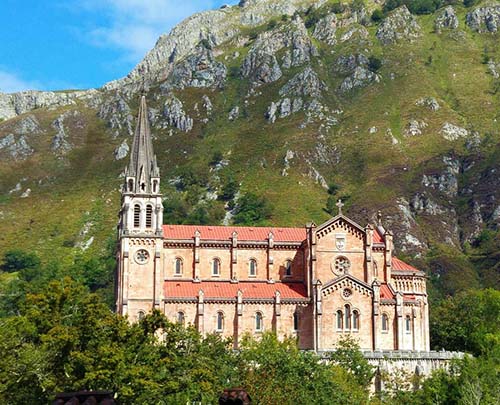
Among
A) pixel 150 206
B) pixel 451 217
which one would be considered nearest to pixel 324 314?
pixel 150 206

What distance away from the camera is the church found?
292ft

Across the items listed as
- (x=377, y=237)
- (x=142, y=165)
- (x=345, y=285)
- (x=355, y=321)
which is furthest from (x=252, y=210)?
(x=355, y=321)

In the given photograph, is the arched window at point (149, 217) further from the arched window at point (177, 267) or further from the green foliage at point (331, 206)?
the green foliage at point (331, 206)

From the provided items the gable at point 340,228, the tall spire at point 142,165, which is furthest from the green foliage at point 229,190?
the gable at point 340,228

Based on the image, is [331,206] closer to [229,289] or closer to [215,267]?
[215,267]

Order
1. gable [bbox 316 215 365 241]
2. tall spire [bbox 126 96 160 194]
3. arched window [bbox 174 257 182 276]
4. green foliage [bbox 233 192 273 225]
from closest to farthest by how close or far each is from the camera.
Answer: gable [bbox 316 215 365 241]
arched window [bbox 174 257 182 276]
tall spire [bbox 126 96 160 194]
green foliage [bbox 233 192 273 225]

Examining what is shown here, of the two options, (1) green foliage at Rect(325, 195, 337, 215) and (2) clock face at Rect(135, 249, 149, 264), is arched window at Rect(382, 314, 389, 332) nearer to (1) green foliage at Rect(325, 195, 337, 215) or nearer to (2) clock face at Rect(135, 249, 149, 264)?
(2) clock face at Rect(135, 249, 149, 264)

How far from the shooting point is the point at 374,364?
8394cm

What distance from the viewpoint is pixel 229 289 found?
9206 cm

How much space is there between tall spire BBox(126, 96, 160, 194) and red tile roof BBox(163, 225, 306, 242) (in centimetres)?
526

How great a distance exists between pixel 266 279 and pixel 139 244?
14955 mm

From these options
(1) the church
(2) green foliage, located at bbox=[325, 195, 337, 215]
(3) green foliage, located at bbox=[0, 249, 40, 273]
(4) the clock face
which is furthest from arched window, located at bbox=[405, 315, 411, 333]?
(3) green foliage, located at bbox=[0, 249, 40, 273]

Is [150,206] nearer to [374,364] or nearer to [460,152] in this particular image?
[374,364]

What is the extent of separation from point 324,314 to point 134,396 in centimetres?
4548
